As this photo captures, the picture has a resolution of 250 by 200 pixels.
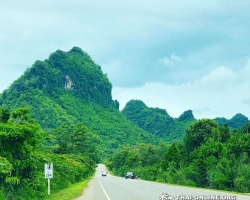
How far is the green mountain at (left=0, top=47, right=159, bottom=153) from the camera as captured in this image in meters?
124

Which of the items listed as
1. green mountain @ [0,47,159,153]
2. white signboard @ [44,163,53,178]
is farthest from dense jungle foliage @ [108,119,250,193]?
green mountain @ [0,47,159,153]

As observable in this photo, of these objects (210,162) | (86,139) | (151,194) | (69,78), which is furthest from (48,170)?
(69,78)

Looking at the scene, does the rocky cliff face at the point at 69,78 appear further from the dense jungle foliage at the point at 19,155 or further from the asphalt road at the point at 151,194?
the dense jungle foliage at the point at 19,155

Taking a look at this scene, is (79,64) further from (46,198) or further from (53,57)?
(46,198)

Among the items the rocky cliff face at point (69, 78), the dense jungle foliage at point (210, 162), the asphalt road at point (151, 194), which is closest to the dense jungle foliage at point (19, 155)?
the asphalt road at point (151, 194)

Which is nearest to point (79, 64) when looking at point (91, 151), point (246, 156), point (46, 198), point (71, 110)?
point (71, 110)

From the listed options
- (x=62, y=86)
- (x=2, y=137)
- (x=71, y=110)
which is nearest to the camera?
(x=2, y=137)

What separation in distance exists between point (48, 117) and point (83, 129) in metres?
50.4

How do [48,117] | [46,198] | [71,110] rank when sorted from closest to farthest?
[46,198] < [48,117] < [71,110]

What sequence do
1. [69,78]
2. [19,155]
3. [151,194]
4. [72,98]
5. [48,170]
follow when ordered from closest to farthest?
[19,155] < [48,170] < [151,194] < [72,98] < [69,78]

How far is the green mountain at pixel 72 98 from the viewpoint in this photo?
4875 inches

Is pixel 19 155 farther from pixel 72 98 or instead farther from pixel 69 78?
pixel 69 78

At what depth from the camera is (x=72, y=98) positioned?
15500cm

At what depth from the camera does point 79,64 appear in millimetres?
178375
